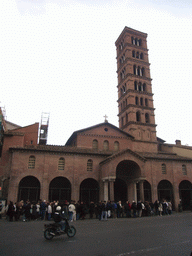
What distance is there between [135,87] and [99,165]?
1908 centimetres

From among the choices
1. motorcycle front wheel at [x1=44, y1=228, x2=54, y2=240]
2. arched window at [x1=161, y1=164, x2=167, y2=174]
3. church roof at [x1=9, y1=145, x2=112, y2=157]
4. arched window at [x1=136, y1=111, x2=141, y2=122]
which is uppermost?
arched window at [x1=136, y1=111, x2=141, y2=122]

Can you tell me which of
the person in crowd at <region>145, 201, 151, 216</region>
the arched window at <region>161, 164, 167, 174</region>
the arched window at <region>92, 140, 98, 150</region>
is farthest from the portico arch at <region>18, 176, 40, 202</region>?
the arched window at <region>161, 164, 167, 174</region>

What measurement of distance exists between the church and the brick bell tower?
193mm

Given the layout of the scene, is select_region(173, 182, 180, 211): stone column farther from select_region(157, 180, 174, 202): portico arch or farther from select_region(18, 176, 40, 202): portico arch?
select_region(18, 176, 40, 202): portico arch

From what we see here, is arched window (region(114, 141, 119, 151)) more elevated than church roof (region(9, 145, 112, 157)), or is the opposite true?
arched window (region(114, 141, 119, 151))

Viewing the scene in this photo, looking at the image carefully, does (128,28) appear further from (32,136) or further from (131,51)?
(32,136)

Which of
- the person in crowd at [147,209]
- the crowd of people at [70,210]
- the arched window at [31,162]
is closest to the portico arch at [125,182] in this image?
the person in crowd at [147,209]

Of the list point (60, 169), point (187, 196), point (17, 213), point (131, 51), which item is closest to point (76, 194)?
point (60, 169)

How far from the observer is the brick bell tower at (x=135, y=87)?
38156mm

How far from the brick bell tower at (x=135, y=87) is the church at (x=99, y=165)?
19 centimetres

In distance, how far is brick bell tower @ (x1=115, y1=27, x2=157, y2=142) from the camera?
3816cm

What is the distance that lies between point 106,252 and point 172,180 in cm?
2670

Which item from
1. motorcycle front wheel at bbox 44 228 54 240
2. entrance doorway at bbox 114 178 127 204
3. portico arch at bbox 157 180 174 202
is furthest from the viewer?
portico arch at bbox 157 180 174 202

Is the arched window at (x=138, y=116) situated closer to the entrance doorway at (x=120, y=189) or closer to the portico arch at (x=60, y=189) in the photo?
the entrance doorway at (x=120, y=189)
